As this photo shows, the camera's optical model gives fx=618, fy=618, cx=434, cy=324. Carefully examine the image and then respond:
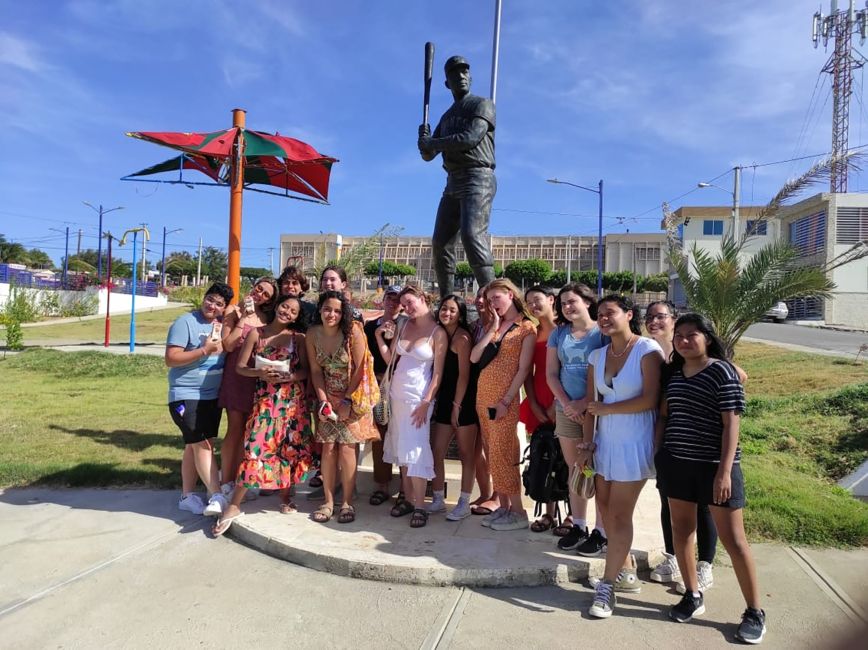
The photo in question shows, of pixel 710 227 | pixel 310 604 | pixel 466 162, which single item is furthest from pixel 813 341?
pixel 710 227

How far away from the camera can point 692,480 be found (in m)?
3.10

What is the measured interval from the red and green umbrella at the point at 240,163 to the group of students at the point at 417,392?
3389mm

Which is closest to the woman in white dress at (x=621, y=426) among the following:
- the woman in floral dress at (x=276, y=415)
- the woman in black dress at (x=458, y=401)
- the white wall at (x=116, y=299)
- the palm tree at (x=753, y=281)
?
the woman in black dress at (x=458, y=401)

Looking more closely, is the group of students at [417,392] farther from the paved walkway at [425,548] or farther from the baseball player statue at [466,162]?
the baseball player statue at [466,162]

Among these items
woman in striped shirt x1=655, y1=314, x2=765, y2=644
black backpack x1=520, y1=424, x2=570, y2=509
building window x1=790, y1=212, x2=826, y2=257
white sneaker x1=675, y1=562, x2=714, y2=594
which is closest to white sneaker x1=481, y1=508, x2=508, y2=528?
black backpack x1=520, y1=424, x2=570, y2=509

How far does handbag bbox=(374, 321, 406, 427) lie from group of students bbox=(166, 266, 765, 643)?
0.9 inches

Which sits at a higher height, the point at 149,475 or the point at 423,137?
the point at 423,137

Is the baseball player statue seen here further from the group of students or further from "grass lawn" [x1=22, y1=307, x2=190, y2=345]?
"grass lawn" [x1=22, y1=307, x2=190, y2=345]

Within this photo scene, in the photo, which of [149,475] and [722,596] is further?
[149,475]

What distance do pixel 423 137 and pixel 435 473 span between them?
3125mm

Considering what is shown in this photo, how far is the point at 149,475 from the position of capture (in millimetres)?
5852

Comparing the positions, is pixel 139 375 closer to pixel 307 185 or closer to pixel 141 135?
pixel 307 185

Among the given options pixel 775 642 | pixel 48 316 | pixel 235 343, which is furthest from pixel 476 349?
pixel 48 316

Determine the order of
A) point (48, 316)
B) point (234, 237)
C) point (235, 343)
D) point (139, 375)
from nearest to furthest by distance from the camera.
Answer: point (235, 343), point (234, 237), point (139, 375), point (48, 316)
